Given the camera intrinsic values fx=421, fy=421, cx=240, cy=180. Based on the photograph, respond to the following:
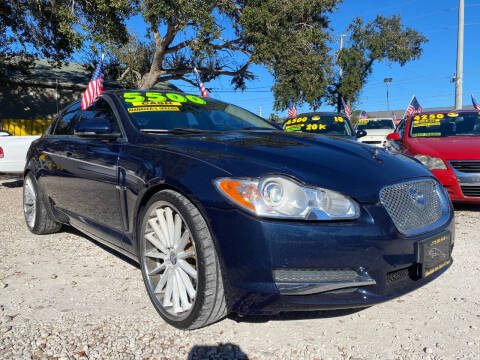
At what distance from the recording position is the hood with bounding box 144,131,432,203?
2.18 metres

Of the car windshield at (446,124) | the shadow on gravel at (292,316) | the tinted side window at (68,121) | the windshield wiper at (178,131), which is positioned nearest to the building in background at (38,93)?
the tinted side window at (68,121)

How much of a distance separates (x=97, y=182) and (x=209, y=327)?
1.42 meters

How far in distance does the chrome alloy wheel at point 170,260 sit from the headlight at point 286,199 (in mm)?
396

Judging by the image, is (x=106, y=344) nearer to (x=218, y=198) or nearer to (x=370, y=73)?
(x=218, y=198)

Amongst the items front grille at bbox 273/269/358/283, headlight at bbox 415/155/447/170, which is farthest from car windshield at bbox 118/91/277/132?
headlight at bbox 415/155/447/170

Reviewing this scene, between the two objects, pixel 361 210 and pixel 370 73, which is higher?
pixel 370 73

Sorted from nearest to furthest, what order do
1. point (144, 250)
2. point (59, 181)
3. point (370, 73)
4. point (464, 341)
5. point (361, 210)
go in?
point (361, 210) → point (464, 341) → point (144, 250) → point (59, 181) → point (370, 73)

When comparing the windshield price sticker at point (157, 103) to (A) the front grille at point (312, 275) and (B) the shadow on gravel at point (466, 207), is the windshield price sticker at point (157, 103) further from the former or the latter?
(B) the shadow on gravel at point (466, 207)

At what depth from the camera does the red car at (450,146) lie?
5.21 metres

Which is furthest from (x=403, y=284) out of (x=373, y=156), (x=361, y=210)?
(x=373, y=156)

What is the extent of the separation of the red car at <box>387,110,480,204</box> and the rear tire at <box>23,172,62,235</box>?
15.1ft

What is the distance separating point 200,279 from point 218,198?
441 mm

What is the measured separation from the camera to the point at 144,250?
8.75 feet

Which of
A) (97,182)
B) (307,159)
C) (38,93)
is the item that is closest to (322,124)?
(97,182)
